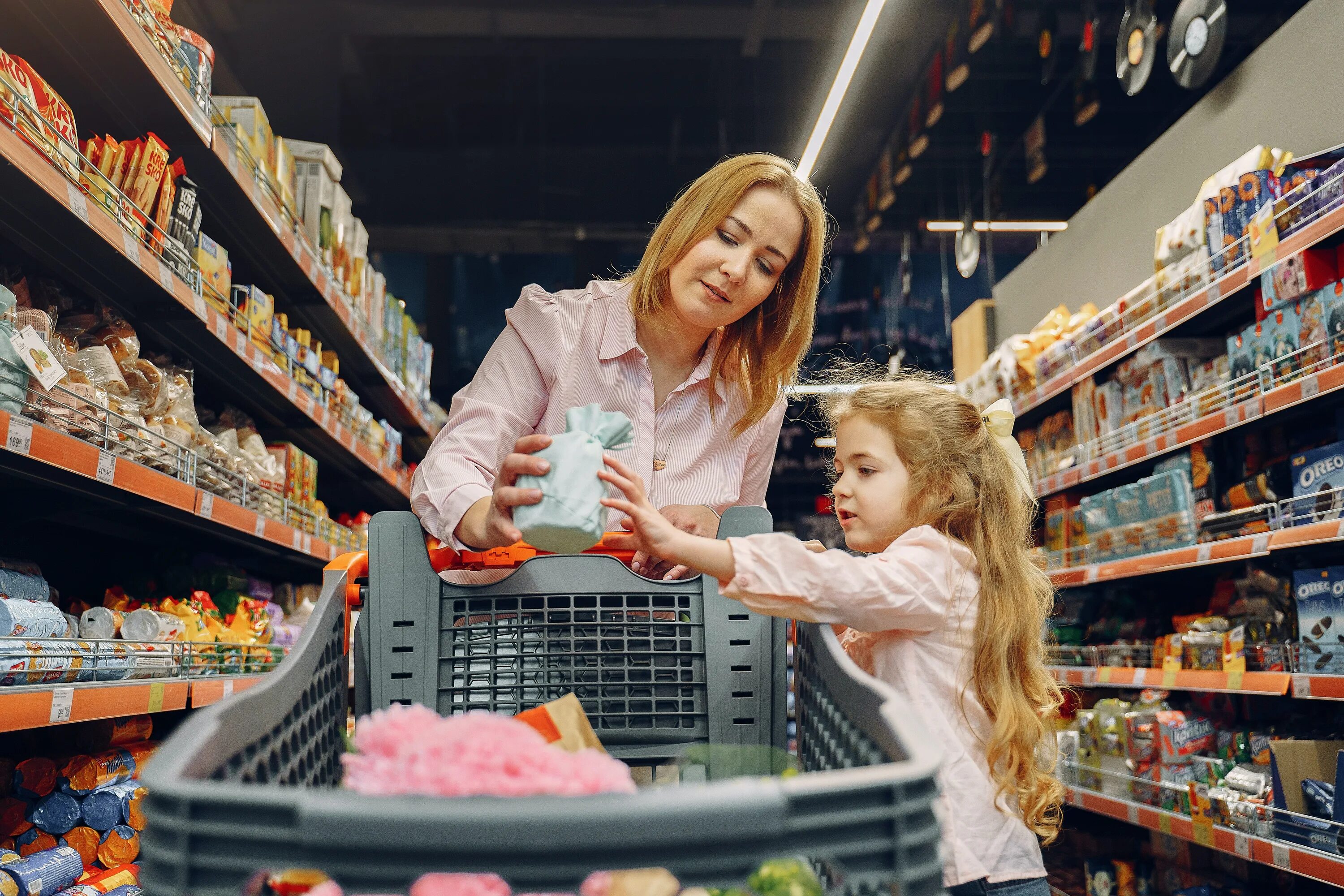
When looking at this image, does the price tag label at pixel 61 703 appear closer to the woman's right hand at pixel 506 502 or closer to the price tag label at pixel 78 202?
the price tag label at pixel 78 202

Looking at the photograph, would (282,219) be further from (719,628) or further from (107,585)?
(719,628)

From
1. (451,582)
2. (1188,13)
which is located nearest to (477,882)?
(451,582)

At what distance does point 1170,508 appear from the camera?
10.5 feet

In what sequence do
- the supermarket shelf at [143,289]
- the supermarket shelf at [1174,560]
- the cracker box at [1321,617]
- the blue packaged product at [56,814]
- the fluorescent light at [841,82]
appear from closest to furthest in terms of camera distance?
the supermarket shelf at [143,289]
the blue packaged product at [56,814]
the cracker box at [1321,617]
the supermarket shelf at [1174,560]
the fluorescent light at [841,82]

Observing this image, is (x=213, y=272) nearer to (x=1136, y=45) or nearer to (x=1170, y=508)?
(x=1170, y=508)

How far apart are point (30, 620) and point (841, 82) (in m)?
4.28

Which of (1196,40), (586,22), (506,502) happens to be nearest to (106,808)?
(506,502)

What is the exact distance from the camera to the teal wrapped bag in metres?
0.98

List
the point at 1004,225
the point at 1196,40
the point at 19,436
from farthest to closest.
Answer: the point at 1004,225, the point at 1196,40, the point at 19,436

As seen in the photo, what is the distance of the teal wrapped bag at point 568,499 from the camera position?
98 cm

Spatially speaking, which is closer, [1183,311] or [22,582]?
[22,582]

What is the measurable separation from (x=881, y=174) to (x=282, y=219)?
5489 millimetres

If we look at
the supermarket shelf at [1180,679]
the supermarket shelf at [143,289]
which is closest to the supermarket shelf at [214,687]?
the supermarket shelf at [143,289]

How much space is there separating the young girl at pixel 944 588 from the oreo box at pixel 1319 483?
1.28 meters
